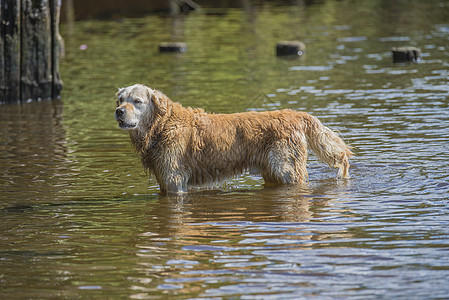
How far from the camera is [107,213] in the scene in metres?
9.52

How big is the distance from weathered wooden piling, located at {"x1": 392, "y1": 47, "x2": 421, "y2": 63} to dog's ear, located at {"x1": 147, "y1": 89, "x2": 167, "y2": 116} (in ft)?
42.0

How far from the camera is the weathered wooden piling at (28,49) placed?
664 inches

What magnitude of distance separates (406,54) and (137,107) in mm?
13190

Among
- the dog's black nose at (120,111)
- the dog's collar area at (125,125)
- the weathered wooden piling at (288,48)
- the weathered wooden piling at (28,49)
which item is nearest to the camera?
the dog's black nose at (120,111)

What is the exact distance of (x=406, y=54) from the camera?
21.5 m

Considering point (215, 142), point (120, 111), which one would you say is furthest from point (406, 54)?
point (120, 111)

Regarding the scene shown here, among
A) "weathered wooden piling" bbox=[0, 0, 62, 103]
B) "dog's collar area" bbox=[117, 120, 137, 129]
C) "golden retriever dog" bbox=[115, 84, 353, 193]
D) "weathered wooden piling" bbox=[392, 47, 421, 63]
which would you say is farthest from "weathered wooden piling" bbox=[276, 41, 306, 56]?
"dog's collar area" bbox=[117, 120, 137, 129]

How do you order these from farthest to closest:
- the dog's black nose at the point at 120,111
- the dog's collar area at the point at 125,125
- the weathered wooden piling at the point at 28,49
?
the weathered wooden piling at the point at 28,49, the dog's collar area at the point at 125,125, the dog's black nose at the point at 120,111

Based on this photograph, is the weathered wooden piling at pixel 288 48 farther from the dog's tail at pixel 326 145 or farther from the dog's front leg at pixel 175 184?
the dog's front leg at pixel 175 184

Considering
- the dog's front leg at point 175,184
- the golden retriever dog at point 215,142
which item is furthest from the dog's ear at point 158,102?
the dog's front leg at point 175,184

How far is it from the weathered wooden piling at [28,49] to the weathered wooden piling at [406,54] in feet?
29.6

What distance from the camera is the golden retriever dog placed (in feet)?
32.5

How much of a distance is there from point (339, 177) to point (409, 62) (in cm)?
1178

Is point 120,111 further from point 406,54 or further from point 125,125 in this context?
point 406,54
